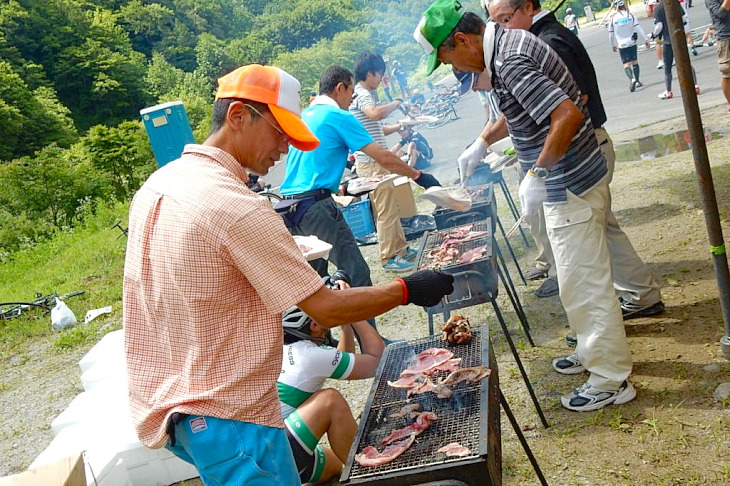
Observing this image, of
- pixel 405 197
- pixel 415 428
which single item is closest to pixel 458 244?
pixel 415 428

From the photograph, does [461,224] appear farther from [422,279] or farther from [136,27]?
[136,27]

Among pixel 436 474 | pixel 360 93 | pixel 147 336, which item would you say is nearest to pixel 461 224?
pixel 360 93

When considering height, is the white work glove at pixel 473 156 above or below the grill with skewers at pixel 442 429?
above

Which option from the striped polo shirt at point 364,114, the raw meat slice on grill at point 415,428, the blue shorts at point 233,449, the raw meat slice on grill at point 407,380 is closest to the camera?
the blue shorts at point 233,449

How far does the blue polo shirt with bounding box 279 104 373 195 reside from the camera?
5.60 m

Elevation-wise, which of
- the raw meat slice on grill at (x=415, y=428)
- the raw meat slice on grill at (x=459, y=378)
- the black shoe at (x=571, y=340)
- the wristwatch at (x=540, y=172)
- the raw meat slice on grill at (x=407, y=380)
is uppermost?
the wristwatch at (x=540, y=172)

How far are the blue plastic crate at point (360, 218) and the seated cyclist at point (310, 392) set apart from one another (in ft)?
18.8

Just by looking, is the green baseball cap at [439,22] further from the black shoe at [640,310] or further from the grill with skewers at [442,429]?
the black shoe at [640,310]

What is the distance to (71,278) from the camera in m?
12.8

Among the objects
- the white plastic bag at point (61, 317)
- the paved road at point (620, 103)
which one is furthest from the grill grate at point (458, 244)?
the white plastic bag at point (61, 317)

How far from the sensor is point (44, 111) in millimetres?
40500

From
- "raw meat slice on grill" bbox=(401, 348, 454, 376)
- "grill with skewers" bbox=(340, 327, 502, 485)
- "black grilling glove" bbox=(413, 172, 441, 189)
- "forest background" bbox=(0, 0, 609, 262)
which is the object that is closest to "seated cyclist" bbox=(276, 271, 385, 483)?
"grill with skewers" bbox=(340, 327, 502, 485)

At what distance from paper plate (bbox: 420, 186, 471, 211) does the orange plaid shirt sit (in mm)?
3337

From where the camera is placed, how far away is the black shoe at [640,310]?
4867mm
